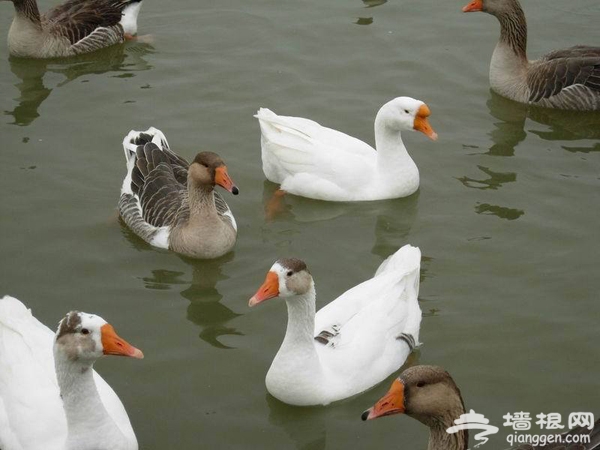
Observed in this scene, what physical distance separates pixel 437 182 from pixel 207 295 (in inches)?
122

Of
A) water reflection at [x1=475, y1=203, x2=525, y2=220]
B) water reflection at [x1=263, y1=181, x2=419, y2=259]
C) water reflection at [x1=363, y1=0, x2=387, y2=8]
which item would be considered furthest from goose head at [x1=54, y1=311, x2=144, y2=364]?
water reflection at [x1=363, y1=0, x2=387, y2=8]

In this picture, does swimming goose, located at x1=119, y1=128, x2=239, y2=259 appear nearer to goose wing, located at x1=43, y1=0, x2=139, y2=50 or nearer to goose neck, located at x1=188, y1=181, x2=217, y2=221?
goose neck, located at x1=188, y1=181, x2=217, y2=221

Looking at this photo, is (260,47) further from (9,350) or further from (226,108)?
(9,350)

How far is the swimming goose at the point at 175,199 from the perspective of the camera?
31.3ft

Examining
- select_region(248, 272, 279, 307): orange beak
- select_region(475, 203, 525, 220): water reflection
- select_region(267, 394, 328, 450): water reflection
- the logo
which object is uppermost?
select_region(248, 272, 279, 307): orange beak

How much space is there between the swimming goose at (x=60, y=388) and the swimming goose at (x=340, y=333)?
1239 millimetres

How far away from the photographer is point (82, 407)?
6.63 m

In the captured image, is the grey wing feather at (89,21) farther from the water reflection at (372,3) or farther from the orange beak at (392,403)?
the orange beak at (392,403)

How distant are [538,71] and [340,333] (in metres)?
5.97

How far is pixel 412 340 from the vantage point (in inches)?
324

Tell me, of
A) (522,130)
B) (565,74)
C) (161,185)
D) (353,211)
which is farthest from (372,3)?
(161,185)

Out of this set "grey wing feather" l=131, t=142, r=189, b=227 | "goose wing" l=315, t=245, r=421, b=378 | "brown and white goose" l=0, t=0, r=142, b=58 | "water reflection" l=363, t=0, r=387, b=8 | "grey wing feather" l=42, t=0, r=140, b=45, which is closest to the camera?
"goose wing" l=315, t=245, r=421, b=378

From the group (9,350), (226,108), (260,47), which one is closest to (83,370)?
(9,350)

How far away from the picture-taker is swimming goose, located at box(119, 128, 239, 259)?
9.54 m
